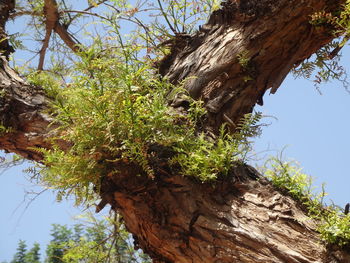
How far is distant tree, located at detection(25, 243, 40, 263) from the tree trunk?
2.44 meters

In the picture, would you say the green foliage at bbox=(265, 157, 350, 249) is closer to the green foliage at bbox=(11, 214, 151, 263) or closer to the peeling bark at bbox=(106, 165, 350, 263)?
the peeling bark at bbox=(106, 165, 350, 263)

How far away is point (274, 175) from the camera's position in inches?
49.7

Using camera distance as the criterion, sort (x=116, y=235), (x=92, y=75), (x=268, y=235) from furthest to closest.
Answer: (x=116, y=235)
(x=92, y=75)
(x=268, y=235)

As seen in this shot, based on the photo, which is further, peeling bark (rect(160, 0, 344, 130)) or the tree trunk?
peeling bark (rect(160, 0, 344, 130))

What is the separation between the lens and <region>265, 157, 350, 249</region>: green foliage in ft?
3.54

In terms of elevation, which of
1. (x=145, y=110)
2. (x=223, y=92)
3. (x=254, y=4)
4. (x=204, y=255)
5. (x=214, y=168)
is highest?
(x=254, y=4)

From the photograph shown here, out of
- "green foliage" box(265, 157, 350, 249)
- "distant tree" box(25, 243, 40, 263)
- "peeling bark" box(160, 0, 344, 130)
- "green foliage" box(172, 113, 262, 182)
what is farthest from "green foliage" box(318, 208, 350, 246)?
"distant tree" box(25, 243, 40, 263)

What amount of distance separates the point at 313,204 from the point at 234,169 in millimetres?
244

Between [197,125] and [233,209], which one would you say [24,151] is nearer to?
[197,125]

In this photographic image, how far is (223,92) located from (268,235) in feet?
1.75

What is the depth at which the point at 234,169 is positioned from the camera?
1231 mm

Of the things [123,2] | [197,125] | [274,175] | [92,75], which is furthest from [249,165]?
[123,2]

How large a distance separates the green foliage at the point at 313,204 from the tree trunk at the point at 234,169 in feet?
0.08

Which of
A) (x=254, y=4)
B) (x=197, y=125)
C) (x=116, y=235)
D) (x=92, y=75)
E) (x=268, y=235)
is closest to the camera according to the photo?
(x=268, y=235)
